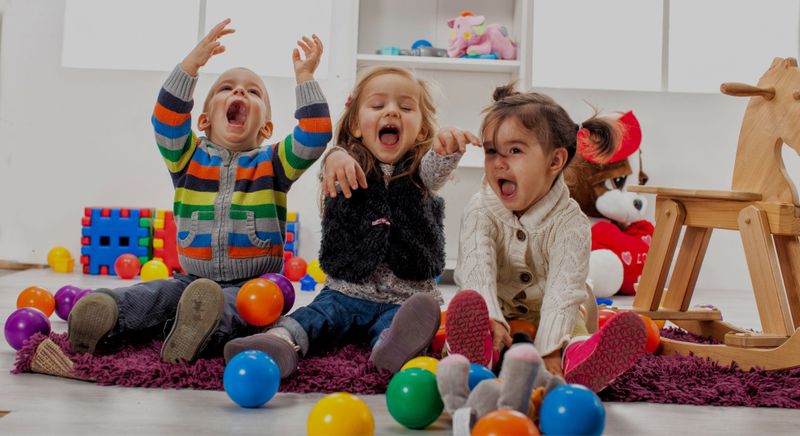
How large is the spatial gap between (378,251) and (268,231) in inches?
11.2

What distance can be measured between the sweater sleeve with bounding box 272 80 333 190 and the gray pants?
1.04 feet

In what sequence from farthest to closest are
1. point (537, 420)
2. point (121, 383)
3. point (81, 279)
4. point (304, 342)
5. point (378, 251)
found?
point (81, 279) < point (378, 251) < point (304, 342) < point (121, 383) < point (537, 420)

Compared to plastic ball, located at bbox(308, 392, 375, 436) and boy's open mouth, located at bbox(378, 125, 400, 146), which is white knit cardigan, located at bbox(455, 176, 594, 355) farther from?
plastic ball, located at bbox(308, 392, 375, 436)

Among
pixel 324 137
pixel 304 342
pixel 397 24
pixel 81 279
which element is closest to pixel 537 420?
pixel 304 342

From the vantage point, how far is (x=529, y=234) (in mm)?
1546

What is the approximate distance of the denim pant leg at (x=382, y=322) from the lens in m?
1.64

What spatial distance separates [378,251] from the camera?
1672 mm

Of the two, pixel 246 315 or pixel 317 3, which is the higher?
pixel 317 3

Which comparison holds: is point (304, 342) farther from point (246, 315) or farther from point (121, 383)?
point (121, 383)

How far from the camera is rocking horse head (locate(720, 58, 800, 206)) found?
5.76ft

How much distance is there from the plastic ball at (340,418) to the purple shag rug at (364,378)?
1.09 feet

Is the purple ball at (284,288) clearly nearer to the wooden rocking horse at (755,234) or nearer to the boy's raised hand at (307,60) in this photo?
the boy's raised hand at (307,60)

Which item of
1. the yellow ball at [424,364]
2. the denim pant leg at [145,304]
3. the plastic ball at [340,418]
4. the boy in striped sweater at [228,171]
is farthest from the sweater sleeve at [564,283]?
the denim pant leg at [145,304]

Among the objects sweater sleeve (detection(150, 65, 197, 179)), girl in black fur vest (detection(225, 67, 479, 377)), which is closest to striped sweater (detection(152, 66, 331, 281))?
sweater sleeve (detection(150, 65, 197, 179))
